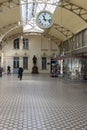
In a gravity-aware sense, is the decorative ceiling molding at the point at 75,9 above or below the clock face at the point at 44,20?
above

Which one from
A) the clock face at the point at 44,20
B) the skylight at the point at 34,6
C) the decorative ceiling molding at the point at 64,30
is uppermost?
the skylight at the point at 34,6

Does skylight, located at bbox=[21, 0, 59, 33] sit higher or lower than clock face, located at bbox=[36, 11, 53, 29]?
higher

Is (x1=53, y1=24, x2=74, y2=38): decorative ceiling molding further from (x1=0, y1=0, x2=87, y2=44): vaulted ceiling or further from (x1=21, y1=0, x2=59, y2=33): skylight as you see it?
(x1=21, y1=0, x2=59, y2=33): skylight

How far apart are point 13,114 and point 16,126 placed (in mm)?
1946

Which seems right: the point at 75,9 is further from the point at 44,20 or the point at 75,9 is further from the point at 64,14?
the point at 44,20

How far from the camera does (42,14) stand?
25344 millimetres

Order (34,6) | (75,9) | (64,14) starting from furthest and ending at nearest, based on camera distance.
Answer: (34,6), (64,14), (75,9)

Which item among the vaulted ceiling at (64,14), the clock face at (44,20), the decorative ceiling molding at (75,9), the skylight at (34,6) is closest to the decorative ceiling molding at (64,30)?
the vaulted ceiling at (64,14)

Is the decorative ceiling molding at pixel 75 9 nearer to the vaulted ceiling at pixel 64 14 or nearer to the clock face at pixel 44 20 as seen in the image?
the vaulted ceiling at pixel 64 14

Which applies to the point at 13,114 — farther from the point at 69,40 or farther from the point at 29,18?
the point at 69,40

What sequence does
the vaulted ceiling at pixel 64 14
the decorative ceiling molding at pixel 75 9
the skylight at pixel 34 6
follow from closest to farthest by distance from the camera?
the vaulted ceiling at pixel 64 14 → the decorative ceiling molding at pixel 75 9 → the skylight at pixel 34 6

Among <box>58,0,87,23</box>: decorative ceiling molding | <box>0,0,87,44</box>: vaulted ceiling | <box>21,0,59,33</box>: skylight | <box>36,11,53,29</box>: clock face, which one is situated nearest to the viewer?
<box>36,11,53,29</box>: clock face

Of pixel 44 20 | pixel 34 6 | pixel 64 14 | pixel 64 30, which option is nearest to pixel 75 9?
pixel 64 14

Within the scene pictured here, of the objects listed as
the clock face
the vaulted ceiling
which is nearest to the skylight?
the vaulted ceiling
